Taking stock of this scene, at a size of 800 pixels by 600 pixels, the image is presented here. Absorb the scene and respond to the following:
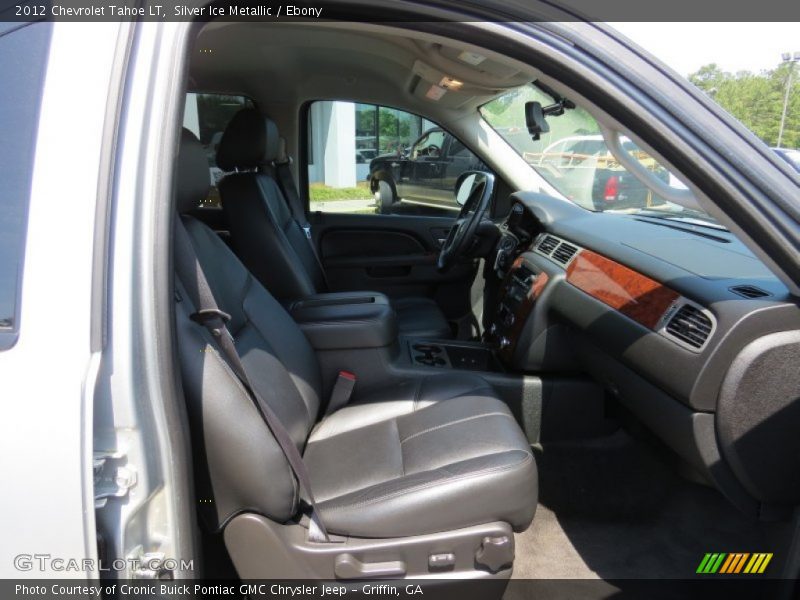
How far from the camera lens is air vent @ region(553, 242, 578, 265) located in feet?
7.01

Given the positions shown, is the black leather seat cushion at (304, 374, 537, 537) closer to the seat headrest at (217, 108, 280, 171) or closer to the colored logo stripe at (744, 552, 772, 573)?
the colored logo stripe at (744, 552, 772, 573)

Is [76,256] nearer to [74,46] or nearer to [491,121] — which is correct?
[74,46]

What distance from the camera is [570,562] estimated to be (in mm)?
1857

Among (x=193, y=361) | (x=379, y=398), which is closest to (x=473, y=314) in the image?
(x=379, y=398)

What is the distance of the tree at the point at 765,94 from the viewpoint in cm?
140

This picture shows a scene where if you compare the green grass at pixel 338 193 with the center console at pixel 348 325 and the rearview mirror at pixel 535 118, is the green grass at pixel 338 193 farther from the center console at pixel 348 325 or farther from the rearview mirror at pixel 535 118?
the center console at pixel 348 325

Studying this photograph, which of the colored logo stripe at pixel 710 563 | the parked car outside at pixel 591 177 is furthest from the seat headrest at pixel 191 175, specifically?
the colored logo stripe at pixel 710 563

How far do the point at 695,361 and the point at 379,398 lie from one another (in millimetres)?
975

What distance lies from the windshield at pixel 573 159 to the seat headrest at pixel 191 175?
1.25 meters

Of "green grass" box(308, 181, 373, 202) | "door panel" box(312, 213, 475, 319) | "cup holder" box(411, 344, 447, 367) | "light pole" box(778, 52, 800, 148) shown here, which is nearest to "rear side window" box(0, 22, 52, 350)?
"cup holder" box(411, 344, 447, 367)

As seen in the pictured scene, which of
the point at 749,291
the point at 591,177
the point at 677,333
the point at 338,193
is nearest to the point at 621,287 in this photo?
the point at 677,333

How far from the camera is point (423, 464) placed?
1.49 meters

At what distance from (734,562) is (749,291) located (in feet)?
2.63

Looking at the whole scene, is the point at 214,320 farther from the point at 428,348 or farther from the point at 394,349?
the point at 428,348
